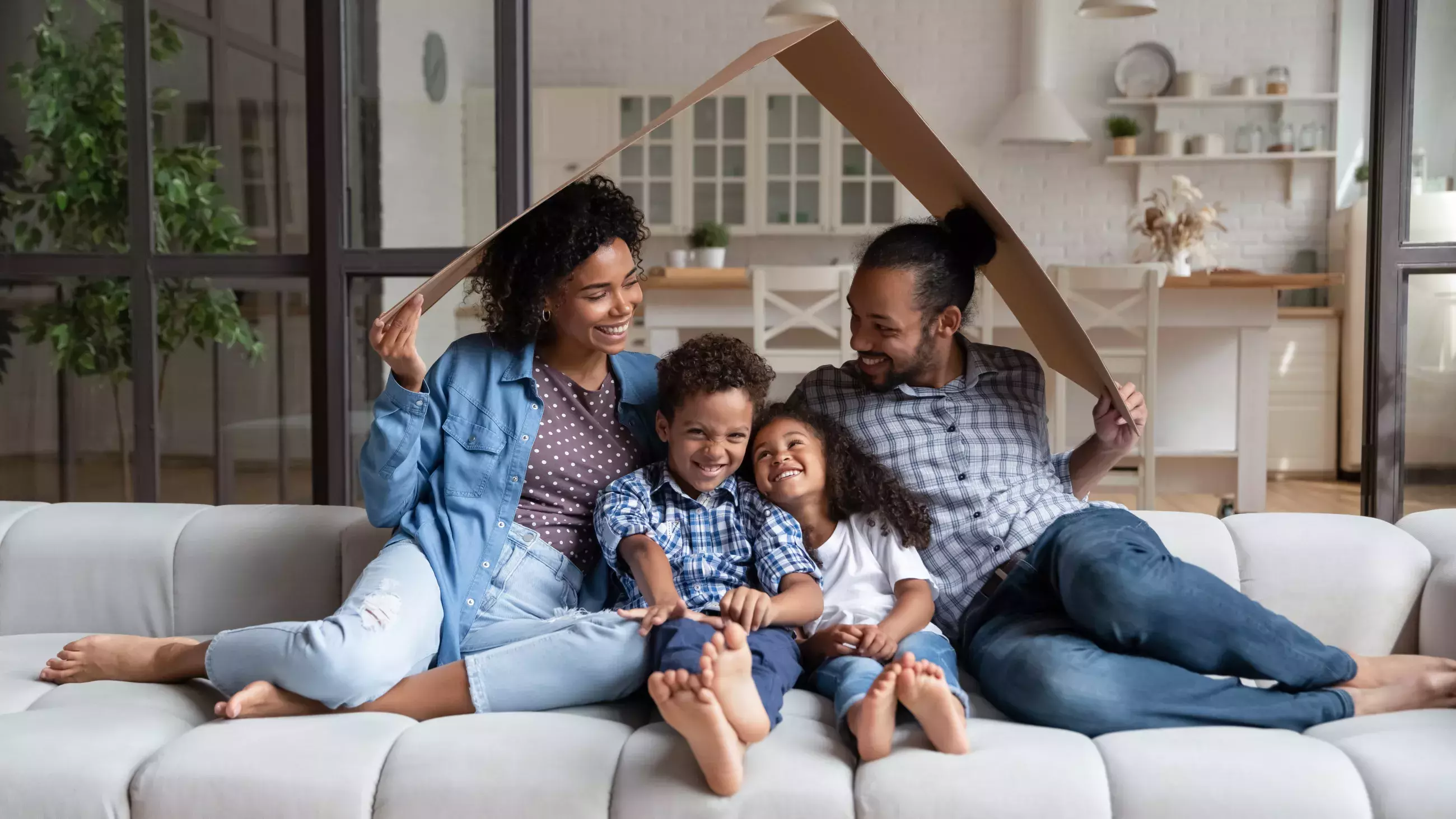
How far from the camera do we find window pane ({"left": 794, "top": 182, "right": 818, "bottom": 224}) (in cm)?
670

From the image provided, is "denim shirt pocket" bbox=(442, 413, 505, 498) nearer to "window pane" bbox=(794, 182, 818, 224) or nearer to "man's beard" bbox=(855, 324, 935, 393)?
"man's beard" bbox=(855, 324, 935, 393)

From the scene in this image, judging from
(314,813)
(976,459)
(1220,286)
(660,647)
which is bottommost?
(314,813)

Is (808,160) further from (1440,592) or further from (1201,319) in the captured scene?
(1440,592)

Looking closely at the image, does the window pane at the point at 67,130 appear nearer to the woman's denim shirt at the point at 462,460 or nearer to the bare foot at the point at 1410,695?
the woman's denim shirt at the point at 462,460

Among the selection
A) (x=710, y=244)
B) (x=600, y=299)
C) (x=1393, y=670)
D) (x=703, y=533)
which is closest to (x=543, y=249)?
(x=600, y=299)

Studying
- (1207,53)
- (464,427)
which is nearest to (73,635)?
(464,427)

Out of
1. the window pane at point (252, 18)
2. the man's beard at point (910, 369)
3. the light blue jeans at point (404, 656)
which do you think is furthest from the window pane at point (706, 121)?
the light blue jeans at point (404, 656)

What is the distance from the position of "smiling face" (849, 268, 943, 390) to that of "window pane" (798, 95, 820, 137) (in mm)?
4829

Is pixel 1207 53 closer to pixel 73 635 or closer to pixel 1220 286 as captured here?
pixel 1220 286

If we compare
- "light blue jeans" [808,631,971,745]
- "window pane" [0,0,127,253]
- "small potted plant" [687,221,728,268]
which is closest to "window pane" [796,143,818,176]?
"small potted plant" [687,221,728,268]

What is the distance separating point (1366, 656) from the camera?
1.72 metres

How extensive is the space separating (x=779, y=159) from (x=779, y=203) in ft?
0.82

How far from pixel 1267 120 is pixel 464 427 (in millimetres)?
5761

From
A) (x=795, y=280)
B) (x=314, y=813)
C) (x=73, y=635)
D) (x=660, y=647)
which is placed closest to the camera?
(x=314, y=813)
